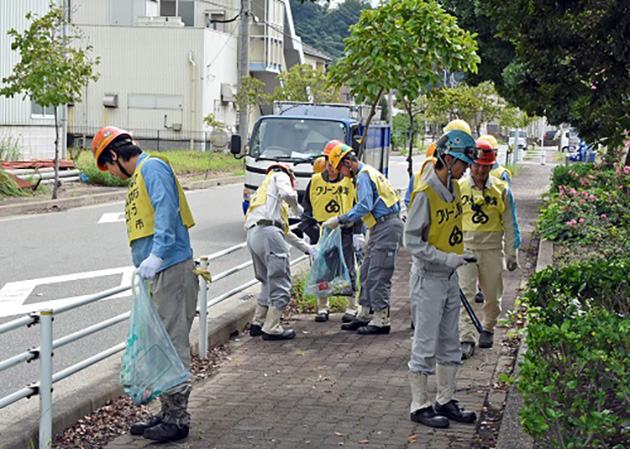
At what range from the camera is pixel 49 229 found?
55.0 ft

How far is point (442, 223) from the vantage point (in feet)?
20.7

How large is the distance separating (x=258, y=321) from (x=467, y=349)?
7.03 ft

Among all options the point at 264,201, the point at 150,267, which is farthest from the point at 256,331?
the point at 150,267

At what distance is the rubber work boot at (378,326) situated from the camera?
30.1 ft

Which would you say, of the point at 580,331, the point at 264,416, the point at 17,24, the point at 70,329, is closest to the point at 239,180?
the point at 17,24

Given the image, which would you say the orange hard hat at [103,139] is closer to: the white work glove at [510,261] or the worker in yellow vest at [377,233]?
the worker in yellow vest at [377,233]

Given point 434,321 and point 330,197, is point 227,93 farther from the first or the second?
point 434,321

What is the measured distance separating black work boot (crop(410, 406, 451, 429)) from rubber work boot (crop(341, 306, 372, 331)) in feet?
10.4

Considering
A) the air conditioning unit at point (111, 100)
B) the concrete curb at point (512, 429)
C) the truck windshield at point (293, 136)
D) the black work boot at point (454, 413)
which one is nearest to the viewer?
the concrete curb at point (512, 429)

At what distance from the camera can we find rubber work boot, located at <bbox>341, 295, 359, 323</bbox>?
31.8 feet

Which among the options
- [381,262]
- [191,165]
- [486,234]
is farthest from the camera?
[191,165]

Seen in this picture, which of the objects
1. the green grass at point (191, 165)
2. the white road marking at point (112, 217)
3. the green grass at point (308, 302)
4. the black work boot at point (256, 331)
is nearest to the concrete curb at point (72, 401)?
the black work boot at point (256, 331)

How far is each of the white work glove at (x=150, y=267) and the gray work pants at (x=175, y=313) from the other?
0.24 meters

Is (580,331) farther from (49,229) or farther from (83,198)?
(83,198)
